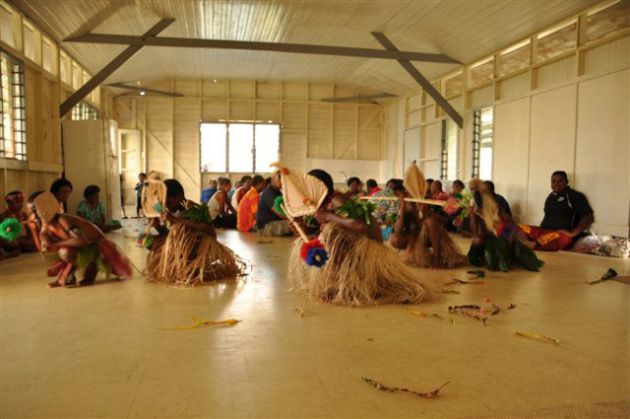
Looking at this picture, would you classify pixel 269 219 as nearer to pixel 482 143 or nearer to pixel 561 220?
pixel 561 220

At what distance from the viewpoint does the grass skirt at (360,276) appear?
9.60 feet

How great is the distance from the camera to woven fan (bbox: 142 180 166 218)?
356 cm

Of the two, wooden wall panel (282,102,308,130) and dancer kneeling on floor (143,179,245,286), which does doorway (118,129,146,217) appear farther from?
dancer kneeling on floor (143,179,245,286)

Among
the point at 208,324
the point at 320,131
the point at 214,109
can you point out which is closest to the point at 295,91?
the point at 320,131

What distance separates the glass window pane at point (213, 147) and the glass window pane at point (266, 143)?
1.02 metres

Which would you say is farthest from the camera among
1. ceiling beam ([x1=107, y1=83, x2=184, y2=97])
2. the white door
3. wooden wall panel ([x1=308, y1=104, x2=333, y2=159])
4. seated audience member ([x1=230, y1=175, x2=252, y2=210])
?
wooden wall panel ([x1=308, y1=104, x2=333, y2=159])

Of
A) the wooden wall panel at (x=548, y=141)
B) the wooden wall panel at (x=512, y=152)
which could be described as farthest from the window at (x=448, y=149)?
the wooden wall panel at (x=548, y=141)

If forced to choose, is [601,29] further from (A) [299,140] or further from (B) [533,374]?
(A) [299,140]

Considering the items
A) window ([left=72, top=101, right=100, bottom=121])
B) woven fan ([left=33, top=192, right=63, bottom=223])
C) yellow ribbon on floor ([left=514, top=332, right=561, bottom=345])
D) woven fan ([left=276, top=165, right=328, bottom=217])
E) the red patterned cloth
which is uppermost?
window ([left=72, top=101, right=100, bottom=121])

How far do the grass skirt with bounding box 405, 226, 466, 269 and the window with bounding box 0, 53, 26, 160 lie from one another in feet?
16.7

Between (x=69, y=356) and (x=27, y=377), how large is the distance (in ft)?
0.74

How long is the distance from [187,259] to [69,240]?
0.83 meters

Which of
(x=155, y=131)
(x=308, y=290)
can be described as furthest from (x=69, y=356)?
(x=155, y=131)

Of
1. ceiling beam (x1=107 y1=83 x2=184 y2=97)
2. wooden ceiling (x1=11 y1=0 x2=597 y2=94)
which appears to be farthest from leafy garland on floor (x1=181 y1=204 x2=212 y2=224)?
ceiling beam (x1=107 y1=83 x2=184 y2=97)
